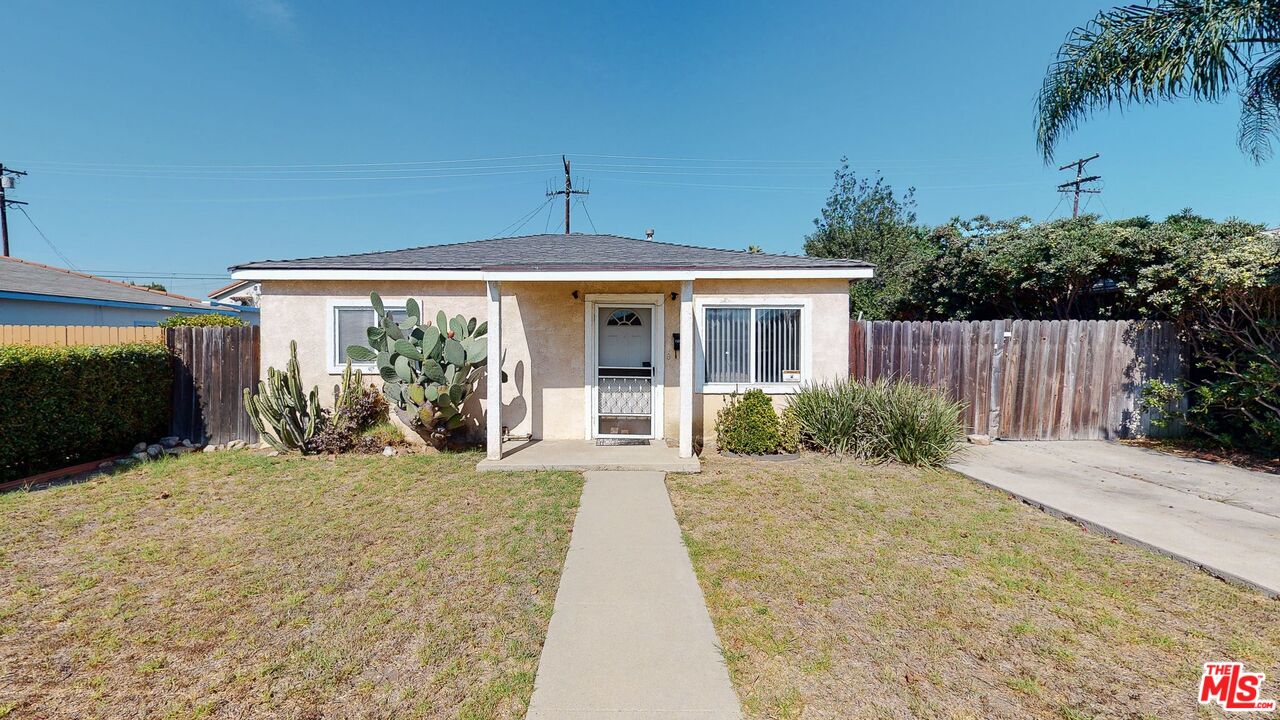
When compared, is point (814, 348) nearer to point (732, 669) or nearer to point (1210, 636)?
point (1210, 636)

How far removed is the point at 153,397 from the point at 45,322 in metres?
7.04

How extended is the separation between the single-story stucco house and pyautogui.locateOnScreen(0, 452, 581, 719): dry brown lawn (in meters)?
2.44

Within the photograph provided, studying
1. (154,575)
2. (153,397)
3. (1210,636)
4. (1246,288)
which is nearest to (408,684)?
(154,575)

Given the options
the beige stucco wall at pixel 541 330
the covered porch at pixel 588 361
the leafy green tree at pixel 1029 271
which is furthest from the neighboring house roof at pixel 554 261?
the leafy green tree at pixel 1029 271

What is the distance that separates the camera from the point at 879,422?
7195mm

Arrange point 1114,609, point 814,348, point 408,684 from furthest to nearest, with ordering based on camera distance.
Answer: point 814,348 → point 1114,609 → point 408,684

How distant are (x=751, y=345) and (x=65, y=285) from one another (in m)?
17.2

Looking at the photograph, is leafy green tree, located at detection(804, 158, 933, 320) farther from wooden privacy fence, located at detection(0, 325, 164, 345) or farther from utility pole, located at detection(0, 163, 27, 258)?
utility pole, located at detection(0, 163, 27, 258)

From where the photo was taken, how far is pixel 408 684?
8.54ft

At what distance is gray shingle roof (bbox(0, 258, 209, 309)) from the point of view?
11.0 m

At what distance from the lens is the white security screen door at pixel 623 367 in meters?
8.18

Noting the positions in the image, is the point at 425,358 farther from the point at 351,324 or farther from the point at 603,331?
the point at 603,331

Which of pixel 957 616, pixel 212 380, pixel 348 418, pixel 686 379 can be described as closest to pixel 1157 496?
pixel 957 616

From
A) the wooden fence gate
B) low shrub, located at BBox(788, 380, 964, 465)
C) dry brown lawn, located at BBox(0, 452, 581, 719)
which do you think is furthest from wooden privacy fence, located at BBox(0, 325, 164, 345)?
low shrub, located at BBox(788, 380, 964, 465)
